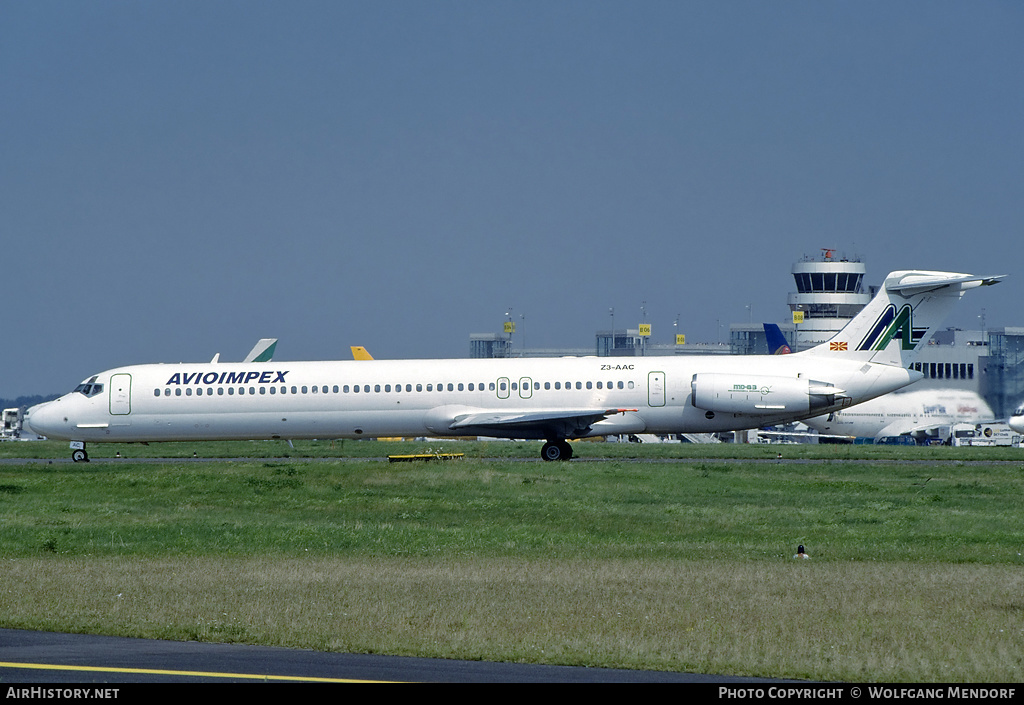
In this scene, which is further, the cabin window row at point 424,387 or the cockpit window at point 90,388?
the cockpit window at point 90,388

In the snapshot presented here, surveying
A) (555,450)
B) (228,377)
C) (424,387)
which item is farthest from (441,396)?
(228,377)

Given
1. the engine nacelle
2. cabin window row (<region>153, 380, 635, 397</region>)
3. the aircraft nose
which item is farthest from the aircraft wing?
the aircraft nose

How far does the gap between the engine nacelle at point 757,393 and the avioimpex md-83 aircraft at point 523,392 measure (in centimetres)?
3

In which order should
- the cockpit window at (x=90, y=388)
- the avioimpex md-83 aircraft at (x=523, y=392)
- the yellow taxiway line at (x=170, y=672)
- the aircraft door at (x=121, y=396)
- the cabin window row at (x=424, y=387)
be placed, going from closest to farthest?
the yellow taxiway line at (x=170, y=672) < the avioimpex md-83 aircraft at (x=523, y=392) < the cabin window row at (x=424, y=387) < the aircraft door at (x=121, y=396) < the cockpit window at (x=90, y=388)

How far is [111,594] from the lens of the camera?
16.8 metres

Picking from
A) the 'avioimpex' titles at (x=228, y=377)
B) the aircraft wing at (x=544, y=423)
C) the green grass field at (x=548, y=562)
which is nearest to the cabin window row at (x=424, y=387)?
the 'avioimpex' titles at (x=228, y=377)

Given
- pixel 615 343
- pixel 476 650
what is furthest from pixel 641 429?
pixel 615 343

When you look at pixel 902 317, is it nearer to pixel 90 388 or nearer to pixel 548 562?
pixel 548 562

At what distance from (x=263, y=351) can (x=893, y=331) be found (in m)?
48.6

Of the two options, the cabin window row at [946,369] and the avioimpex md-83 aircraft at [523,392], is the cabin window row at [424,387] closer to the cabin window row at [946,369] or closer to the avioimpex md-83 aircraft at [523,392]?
the avioimpex md-83 aircraft at [523,392]

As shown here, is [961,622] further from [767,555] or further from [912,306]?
[912,306]

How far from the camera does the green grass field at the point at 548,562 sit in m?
13.3

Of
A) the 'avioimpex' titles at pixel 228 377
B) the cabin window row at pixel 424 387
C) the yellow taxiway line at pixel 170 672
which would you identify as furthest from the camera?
the 'avioimpex' titles at pixel 228 377
